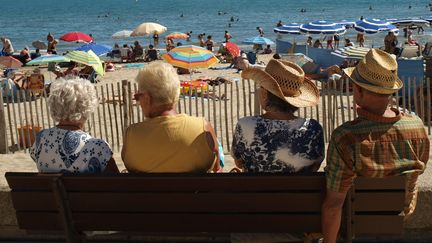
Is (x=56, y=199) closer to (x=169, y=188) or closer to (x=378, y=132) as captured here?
(x=169, y=188)

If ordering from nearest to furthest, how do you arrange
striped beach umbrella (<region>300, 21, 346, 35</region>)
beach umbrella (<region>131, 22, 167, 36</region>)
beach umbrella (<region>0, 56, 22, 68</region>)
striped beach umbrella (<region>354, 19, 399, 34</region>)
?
beach umbrella (<region>0, 56, 22, 68</region>), striped beach umbrella (<region>300, 21, 346, 35</region>), striped beach umbrella (<region>354, 19, 399, 34</region>), beach umbrella (<region>131, 22, 167, 36</region>)

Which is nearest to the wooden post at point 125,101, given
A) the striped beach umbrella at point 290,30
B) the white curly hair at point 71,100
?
the white curly hair at point 71,100

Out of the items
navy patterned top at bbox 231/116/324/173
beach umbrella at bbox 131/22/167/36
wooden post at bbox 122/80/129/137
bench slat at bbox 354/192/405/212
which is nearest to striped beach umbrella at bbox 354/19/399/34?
beach umbrella at bbox 131/22/167/36

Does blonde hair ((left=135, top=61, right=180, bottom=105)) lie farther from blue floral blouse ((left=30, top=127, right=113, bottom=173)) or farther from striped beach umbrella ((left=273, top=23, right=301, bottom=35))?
striped beach umbrella ((left=273, top=23, right=301, bottom=35))

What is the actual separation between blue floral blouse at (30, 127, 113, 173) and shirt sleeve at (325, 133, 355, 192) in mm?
1191

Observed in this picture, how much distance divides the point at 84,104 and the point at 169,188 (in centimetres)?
70

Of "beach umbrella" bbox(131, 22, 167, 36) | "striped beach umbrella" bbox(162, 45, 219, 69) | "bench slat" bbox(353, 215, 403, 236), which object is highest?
"bench slat" bbox(353, 215, 403, 236)

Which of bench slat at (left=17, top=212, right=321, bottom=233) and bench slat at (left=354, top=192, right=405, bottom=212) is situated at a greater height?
bench slat at (left=354, top=192, right=405, bottom=212)

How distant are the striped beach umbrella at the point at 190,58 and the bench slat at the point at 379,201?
468 inches

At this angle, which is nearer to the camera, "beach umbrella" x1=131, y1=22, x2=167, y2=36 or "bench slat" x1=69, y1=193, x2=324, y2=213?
"bench slat" x1=69, y1=193, x2=324, y2=213

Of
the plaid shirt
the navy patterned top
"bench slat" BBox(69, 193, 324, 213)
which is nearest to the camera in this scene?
the plaid shirt

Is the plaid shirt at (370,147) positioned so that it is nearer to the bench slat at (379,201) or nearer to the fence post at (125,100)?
the bench slat at (379,201)

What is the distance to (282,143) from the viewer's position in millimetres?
3344

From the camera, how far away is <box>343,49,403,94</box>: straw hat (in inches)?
120
